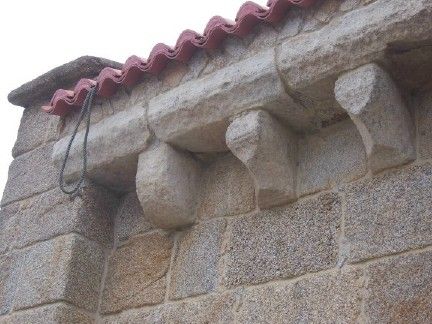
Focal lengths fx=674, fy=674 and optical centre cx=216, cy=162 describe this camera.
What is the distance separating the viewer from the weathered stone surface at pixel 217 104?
9.54 ft

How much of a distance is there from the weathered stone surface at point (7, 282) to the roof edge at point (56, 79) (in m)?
1.11

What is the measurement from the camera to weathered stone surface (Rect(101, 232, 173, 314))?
3270mm

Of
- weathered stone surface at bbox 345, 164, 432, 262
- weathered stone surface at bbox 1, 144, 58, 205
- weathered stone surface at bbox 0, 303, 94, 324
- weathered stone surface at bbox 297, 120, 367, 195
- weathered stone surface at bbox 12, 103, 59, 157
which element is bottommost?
weathered stone surface at bbox 0, 303, 94, 324

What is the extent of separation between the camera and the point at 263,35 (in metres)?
2.99

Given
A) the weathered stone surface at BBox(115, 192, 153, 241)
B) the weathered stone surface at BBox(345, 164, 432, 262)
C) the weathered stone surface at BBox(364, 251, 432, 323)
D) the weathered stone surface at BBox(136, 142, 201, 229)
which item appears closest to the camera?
the weathered stone surface at BBox(364, 251, 432, 323)

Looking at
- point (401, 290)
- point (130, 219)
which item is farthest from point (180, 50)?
point (401, 290)

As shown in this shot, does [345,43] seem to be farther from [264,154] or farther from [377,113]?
[264,154]

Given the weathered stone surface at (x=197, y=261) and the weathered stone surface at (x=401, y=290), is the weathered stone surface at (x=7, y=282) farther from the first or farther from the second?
the weathered stone surface at (x=401, y=290)

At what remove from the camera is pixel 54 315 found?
325cm

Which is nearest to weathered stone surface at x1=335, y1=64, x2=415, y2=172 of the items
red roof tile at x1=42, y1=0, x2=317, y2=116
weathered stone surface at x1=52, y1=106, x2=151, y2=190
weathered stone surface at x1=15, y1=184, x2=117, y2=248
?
red roof tile at x1=42, y1=0, x2=317, y2=116

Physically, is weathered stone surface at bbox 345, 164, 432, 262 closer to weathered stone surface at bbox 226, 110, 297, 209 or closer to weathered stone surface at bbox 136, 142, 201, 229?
weathered stone surface at bbox 226, 110, 297, 209

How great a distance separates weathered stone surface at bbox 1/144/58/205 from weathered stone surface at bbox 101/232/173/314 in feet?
2.19

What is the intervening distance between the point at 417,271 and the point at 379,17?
0.97m

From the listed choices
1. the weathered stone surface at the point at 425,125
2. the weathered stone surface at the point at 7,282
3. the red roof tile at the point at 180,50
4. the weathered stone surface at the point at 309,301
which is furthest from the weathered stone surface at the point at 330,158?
the weathered stone surface at the point at 7,282
